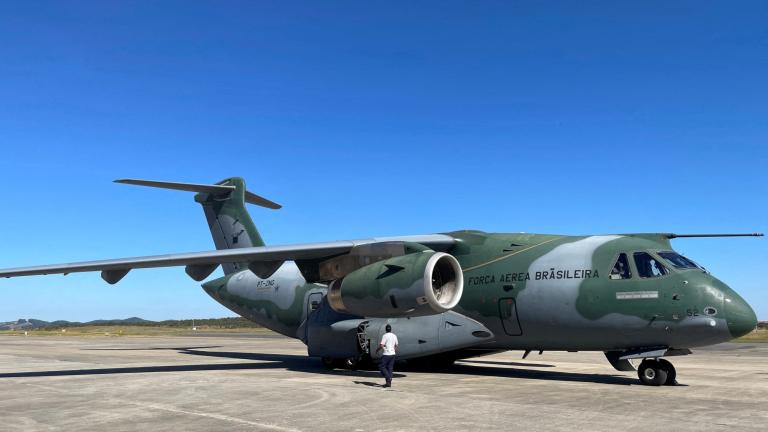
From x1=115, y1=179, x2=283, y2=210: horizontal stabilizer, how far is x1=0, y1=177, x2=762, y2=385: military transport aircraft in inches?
150

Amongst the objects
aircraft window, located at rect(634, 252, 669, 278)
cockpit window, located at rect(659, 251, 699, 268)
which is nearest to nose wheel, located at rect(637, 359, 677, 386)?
aircraft window, located at rect(634, 252, 669, 278)

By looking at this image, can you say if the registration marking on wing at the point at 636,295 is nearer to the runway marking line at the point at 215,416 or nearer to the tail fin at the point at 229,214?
the runway marking line at the point at 215,416

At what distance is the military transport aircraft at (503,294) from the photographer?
11.8m

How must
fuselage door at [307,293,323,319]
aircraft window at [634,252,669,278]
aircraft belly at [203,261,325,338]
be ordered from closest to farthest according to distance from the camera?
aircraft window at [634,252,669,278] < fuselage door at [307,293,323,319] < aircraft belly at [203,261,325,338]

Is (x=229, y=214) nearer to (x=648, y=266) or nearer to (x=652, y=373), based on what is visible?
(x=648, y=266)

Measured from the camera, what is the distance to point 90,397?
1052cm

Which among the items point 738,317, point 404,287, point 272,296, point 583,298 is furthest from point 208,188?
point 738,317

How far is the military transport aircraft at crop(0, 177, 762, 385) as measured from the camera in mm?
11820

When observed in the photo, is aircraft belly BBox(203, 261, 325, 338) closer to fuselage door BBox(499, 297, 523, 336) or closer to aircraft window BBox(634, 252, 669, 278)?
fuselage door BBox(499, 297, 523, 336)

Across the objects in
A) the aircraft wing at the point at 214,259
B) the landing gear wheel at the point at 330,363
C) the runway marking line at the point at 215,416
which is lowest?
the runway marking line at the point at 215,416

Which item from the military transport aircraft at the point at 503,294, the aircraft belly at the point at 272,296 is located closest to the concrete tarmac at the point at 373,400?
the military transport aircraft at the point at 503,294

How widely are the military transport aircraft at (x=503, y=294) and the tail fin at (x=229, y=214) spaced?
4601 millimetres

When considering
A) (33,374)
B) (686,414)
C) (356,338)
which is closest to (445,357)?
A: (356,338)

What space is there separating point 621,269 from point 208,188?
12.7 m
